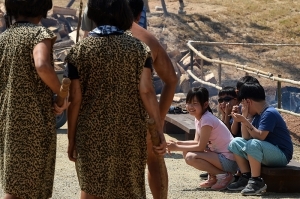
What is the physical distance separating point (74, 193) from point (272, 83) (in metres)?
8.82

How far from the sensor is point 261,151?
6.46 meters

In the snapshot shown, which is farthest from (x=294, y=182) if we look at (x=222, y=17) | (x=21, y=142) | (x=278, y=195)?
(x=222, y=17)

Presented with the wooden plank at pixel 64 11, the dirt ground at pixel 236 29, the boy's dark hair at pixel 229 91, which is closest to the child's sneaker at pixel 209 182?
the boy's dark hair at pixel 229 91

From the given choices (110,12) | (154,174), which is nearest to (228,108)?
(154,174)

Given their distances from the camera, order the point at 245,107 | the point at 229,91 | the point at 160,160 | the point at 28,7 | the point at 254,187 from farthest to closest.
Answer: the point at 229,91 < the point at 245,107 < the point at 254,187 < the point at 160,160 < the point at 28,7

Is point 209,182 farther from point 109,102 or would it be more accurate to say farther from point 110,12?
point 110,12

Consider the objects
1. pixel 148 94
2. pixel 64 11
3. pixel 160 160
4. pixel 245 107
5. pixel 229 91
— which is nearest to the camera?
pixel 148 94

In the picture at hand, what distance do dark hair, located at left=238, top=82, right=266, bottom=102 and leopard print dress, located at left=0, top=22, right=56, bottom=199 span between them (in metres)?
2.50

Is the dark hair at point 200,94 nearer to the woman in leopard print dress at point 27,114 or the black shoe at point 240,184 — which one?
the black shoe at point 240,184

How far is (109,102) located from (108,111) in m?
0.05

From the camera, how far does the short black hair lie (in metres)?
4.38

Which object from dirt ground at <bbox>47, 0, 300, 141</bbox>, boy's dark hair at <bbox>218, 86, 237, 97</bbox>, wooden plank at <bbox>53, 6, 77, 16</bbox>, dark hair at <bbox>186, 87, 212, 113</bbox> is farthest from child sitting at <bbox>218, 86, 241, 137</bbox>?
wooden plank at <bbox>53, 6, 77, 16</bbox>

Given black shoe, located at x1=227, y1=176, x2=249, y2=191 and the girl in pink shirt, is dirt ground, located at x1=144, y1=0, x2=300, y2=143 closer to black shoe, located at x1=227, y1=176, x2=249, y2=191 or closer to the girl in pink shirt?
the girl in pink shirt

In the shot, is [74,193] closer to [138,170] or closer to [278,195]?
[278,195]
